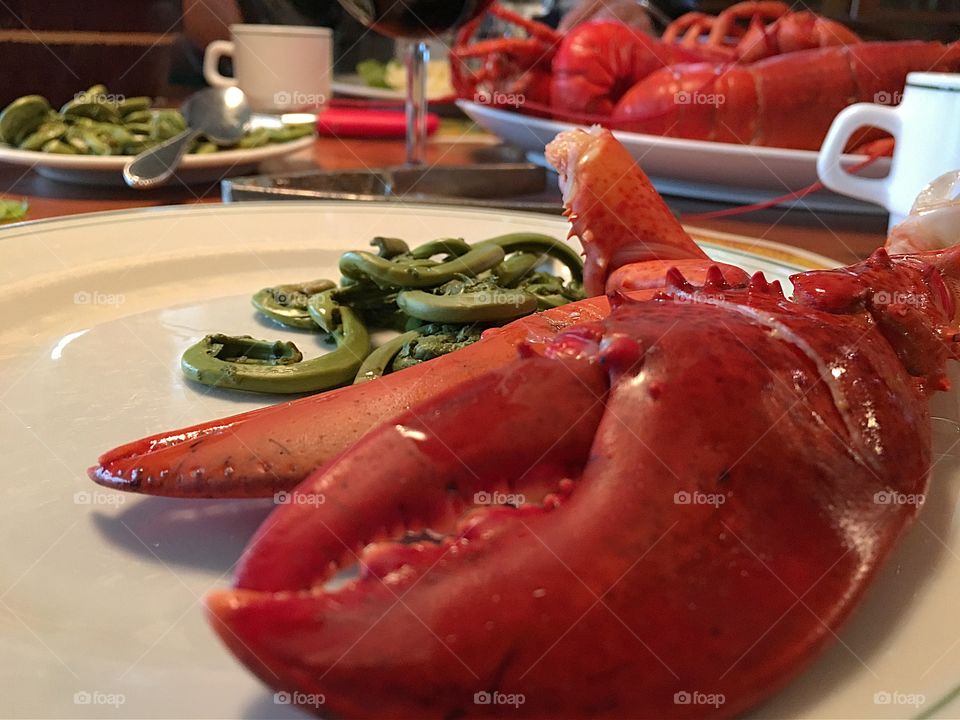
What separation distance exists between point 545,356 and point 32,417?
2.44 feet

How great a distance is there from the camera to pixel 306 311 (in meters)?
1.37

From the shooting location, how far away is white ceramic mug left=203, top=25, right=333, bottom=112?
3346 millimetres

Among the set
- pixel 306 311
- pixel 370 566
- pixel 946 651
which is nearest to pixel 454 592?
pixel 370 566

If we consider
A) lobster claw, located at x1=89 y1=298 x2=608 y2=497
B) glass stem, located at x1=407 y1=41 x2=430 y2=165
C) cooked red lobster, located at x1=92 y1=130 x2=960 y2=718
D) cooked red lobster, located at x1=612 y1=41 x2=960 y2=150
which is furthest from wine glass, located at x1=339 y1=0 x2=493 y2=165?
cooked red lobster, located at x1=92 y1=130 x2=960 y2=718

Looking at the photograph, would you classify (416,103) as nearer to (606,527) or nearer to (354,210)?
(354,210)

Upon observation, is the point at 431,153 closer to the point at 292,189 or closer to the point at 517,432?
the point at 292,189

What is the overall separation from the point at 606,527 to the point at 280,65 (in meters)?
3.35

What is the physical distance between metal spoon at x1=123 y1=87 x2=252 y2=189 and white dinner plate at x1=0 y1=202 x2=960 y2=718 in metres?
0.53

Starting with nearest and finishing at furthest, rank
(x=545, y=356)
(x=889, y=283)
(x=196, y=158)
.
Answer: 1. (x=545, y=356)
2. (x=889, y=283)
3. (x=196, y=158)

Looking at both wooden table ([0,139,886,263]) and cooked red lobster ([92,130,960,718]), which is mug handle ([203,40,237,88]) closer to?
wooden table ([0,139,886,263])

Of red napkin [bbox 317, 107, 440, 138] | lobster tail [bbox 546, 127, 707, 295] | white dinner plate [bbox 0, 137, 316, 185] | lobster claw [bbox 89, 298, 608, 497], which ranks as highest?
lobster tail [bbox 546, 127, 707, 295]

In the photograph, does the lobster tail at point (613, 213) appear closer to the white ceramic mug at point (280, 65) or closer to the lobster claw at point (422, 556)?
the lobster claw at point (422, 556)

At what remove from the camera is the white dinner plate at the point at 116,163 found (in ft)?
6.99

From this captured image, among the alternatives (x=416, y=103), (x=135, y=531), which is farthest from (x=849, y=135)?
(x=135, y=531)
